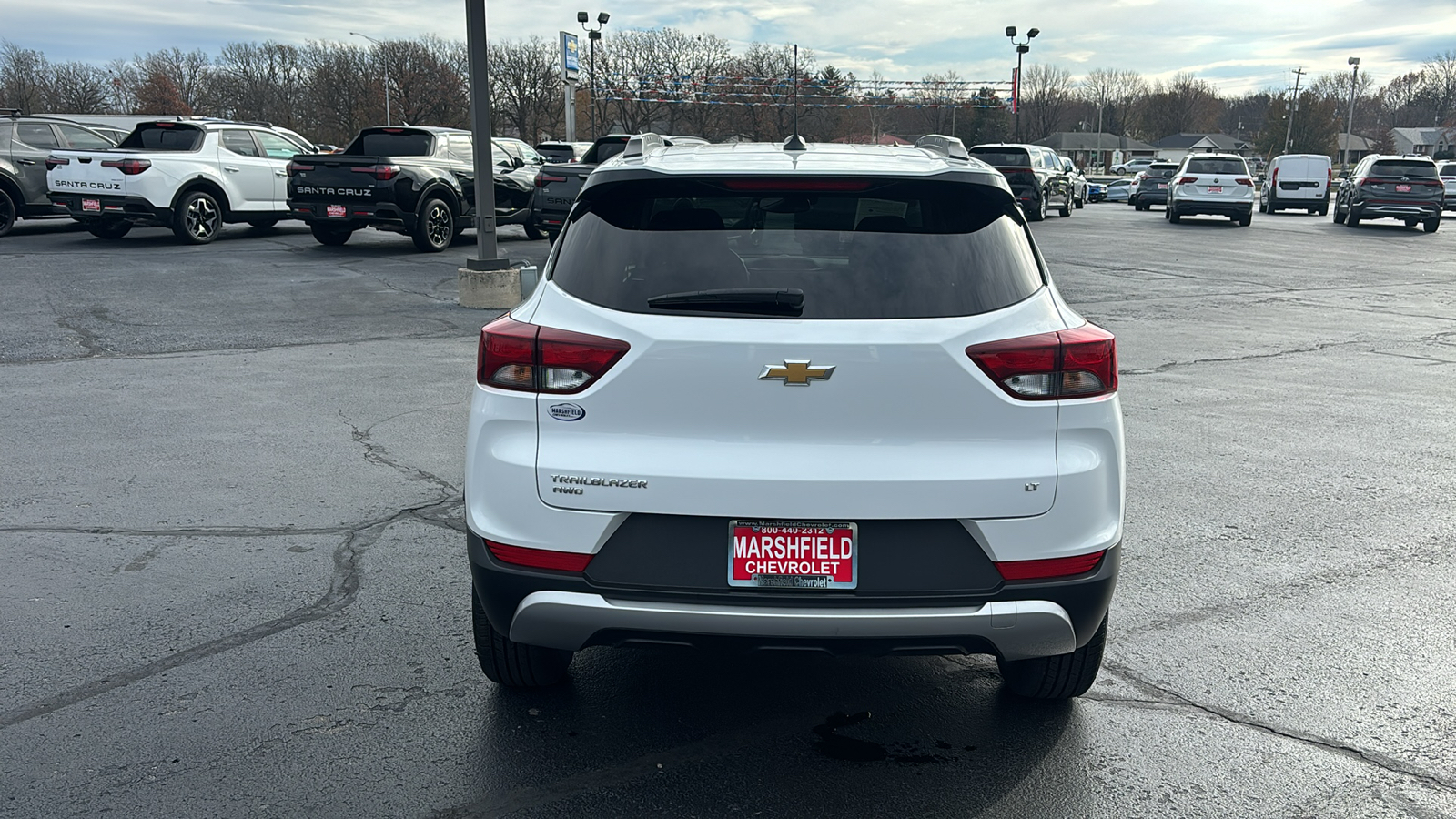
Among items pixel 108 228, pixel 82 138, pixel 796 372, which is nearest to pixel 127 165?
pixel 108 228

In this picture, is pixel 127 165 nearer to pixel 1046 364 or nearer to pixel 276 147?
pixel 276 147

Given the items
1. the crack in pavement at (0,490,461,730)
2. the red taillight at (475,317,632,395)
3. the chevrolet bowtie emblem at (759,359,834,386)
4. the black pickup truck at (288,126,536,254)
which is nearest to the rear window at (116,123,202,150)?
the black pickup truck at (288,126,536,254)

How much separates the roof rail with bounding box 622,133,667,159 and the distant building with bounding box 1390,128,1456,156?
483 feet

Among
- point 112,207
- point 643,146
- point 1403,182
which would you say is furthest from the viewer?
point 1403,182

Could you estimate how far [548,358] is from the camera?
2.94 m

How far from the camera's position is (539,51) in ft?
249

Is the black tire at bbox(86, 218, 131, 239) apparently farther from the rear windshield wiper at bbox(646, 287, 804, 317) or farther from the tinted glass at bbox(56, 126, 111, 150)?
the rear windshield wiper at bbox(646, 287, 804, 317)

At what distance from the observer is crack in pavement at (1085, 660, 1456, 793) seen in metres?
3.12

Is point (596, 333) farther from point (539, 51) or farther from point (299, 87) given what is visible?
point (299, 87)

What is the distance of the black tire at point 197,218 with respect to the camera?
17.6 meters

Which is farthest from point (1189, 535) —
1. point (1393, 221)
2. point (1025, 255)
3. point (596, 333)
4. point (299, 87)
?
point (299, 87)

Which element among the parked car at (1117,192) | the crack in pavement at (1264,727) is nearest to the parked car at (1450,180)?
the parked car at (1117,192)

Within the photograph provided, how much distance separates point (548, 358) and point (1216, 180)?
99.1 feet

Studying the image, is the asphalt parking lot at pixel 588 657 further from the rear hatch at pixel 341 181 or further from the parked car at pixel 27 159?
the parked car at pixel 27 159
